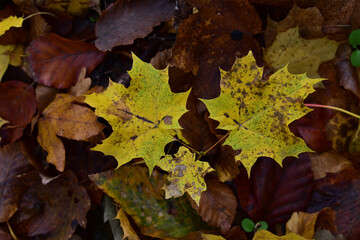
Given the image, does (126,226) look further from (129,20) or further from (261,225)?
(129,20)

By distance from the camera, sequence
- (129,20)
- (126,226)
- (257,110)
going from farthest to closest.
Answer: (129,20)
(126,226)
(257,110)

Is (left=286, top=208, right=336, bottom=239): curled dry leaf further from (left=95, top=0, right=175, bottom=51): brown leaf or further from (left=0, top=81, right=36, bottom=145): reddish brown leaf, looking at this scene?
(left=0, top=81, right=36, bottom=145): reddish brown leaf

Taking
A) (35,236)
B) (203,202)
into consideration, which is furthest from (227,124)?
(35,236)

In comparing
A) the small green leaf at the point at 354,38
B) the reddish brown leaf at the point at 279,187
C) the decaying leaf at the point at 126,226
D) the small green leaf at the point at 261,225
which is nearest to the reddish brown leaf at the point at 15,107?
the decaying leaf at the point at 126,226

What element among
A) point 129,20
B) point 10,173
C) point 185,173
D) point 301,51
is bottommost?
point 10,173

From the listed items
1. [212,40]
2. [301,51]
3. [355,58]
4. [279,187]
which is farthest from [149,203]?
[355,58]

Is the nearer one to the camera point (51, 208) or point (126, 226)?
point (126, 226)
